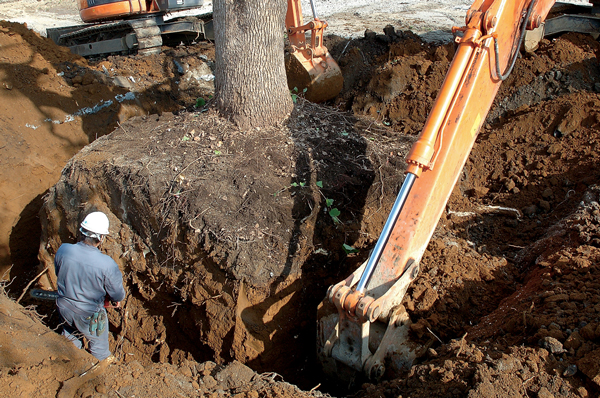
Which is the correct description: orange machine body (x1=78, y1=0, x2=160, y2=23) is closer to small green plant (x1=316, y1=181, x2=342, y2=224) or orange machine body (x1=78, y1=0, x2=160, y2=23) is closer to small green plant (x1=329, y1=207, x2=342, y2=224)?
small green plant (x1=316, y1=181, x2=342, y2=224)

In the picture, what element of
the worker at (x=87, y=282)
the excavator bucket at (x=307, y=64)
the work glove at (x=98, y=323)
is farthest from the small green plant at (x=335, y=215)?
the excavator bucket at (x=307, y=64)

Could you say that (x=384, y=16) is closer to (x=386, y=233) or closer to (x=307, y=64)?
(x=307, y=64)

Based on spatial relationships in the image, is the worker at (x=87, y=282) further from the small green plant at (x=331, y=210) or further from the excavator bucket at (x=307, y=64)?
the excavator bucket at (x=307, y=64)

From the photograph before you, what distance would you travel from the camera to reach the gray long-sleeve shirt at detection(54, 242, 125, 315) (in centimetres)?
409

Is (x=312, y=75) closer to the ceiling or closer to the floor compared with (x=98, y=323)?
closer to the ceiling

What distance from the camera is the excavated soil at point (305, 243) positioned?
304 centimetres

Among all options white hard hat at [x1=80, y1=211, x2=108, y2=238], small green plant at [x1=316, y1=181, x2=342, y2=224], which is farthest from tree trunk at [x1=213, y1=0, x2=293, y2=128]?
white hard hat at [x1=80, y1=211, x2=108, y2=238]

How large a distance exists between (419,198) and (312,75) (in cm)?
487

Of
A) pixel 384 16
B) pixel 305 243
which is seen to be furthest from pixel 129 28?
pixel 305 243

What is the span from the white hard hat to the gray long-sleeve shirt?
15cm

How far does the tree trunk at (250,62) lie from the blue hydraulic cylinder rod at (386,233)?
2698mm

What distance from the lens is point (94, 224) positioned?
4.12 meters

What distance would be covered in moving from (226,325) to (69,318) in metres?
→ 1.59

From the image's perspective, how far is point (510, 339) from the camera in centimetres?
312
